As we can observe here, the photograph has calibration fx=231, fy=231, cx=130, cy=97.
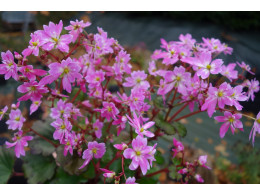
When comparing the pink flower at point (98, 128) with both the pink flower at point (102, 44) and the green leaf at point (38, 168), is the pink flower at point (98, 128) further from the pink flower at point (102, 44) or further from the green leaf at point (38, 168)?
the green leaf at point (38, 168)

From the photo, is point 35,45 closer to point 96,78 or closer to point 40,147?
point 96,78

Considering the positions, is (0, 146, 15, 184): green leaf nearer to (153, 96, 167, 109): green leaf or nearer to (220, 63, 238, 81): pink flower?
(153, 96, 167, 109): green leaf

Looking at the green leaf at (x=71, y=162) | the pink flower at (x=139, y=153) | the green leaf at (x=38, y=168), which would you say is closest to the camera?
the pink flower at (x=139, y=153)

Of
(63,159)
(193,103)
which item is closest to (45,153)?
(63,159)

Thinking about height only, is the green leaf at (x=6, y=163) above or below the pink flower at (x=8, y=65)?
below

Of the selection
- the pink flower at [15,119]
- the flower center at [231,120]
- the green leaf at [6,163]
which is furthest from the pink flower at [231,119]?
the green leaf at [6,163]

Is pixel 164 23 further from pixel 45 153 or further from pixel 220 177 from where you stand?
pixel 45 153

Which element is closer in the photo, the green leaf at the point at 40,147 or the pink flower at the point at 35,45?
the pink flower at the point at 35,45
